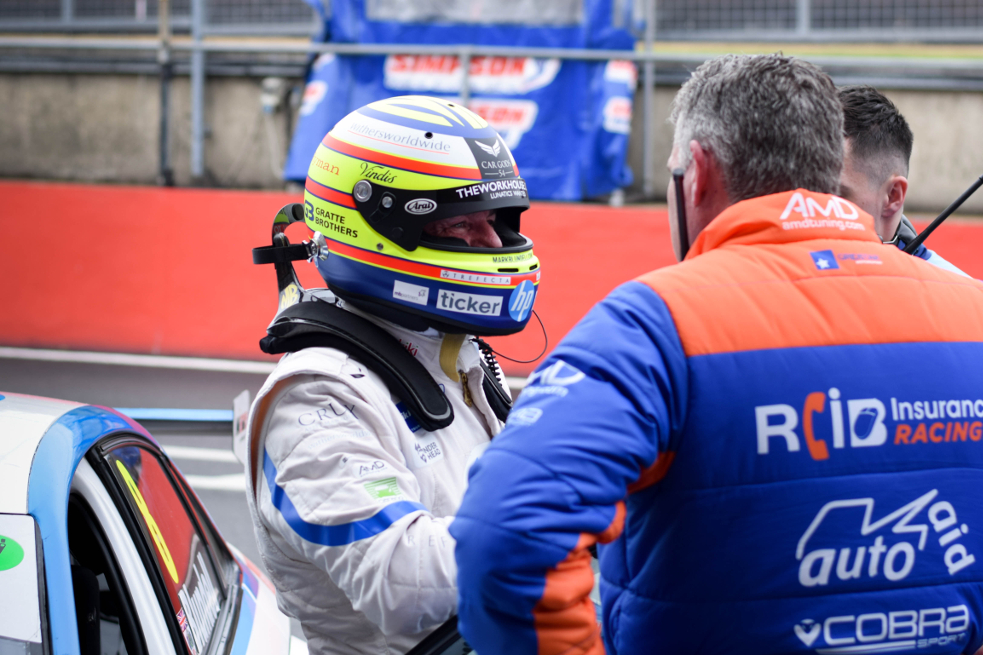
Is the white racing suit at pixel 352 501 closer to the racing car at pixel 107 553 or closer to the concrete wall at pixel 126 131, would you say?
the racing car at pixel 107 553

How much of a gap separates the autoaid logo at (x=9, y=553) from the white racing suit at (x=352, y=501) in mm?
430

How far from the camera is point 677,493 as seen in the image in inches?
53.8

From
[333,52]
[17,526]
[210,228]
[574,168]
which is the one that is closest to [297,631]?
[17,526]

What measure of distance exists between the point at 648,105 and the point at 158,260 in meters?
5.20

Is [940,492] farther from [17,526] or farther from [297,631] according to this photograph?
[297,631]

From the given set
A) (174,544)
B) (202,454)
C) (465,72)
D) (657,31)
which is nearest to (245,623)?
(174,544)

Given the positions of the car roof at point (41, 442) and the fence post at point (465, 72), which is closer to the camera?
the car roof at point (41, 442)

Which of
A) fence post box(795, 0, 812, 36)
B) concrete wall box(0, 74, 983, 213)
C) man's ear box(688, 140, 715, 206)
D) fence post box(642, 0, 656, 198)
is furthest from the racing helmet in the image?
fence post box(795, 0, 812, 36)

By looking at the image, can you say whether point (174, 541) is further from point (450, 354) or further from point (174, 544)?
point (450, 354)

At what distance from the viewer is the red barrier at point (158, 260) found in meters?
8.34

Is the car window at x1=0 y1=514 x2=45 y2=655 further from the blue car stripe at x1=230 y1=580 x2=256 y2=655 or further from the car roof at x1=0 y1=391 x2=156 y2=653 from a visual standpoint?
the blue car stripe at x1=230 y1=580 x2=256 y2=655

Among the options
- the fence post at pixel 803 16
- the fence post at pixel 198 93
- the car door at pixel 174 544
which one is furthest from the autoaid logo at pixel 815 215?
the fence post at pixel 803 16

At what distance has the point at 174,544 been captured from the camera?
91.8 inches

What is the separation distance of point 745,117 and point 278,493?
1.04 metres
